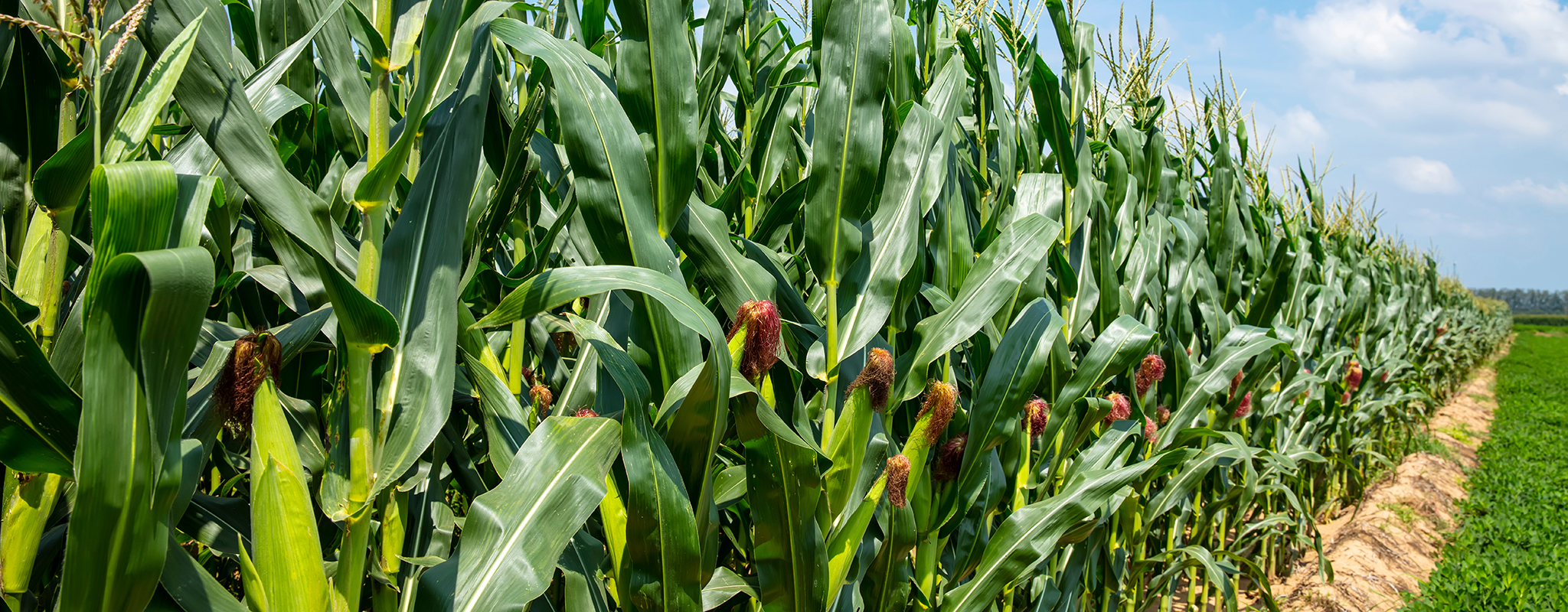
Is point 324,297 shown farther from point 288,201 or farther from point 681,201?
point 681,201

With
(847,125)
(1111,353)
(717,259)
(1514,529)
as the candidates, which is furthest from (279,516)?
(1514,529)

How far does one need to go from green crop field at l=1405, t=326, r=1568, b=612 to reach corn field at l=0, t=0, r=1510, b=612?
2.93 m

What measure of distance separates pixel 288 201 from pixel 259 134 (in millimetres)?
74

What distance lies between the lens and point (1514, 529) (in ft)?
15.6

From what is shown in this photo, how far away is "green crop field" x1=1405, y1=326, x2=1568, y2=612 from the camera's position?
354 centimetres

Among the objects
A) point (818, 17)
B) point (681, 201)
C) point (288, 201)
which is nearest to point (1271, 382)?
point (818, 17)

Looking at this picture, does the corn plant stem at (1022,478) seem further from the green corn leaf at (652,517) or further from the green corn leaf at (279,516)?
the green corn leaf at (279,516)

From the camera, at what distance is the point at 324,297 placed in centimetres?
96

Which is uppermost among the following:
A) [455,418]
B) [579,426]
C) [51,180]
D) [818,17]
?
[818,17]

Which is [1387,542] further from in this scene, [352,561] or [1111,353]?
[352,561]

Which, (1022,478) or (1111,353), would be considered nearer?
(1111,353)

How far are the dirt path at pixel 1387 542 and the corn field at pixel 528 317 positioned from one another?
2.40m

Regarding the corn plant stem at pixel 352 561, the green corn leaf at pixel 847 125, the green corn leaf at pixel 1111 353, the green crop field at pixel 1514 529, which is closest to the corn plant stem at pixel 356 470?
the corn plant stem at pixel 352 561

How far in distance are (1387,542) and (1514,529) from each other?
1.19 metres
